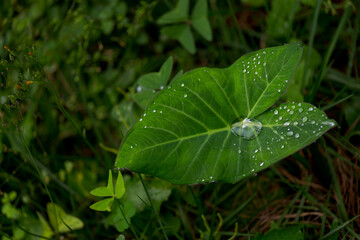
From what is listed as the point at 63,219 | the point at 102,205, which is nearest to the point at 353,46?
the point at 102,205

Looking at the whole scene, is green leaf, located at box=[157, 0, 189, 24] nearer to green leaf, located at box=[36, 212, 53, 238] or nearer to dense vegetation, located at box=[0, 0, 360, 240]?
dense vegetation, located at box=[0, 0, 360, 240]

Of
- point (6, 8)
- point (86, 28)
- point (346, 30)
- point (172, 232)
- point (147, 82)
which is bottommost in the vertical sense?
point (172, 232)

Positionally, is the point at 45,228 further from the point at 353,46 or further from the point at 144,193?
the point at 353,46

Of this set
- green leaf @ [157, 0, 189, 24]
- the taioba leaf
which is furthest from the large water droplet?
green leaf @ [157, 0, 189, 24]

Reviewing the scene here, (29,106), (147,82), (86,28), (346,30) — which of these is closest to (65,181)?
(29,106)

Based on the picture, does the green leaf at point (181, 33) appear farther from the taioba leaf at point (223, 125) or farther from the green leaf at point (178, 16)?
the taioba leaf at point (223, 125)

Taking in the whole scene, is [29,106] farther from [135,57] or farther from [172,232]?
[172,232]

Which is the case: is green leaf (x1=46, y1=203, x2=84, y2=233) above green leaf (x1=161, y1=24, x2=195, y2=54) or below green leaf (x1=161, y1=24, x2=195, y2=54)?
below

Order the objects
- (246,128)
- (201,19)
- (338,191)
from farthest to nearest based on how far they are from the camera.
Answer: (201,19)
(338,191)
(246,128)
